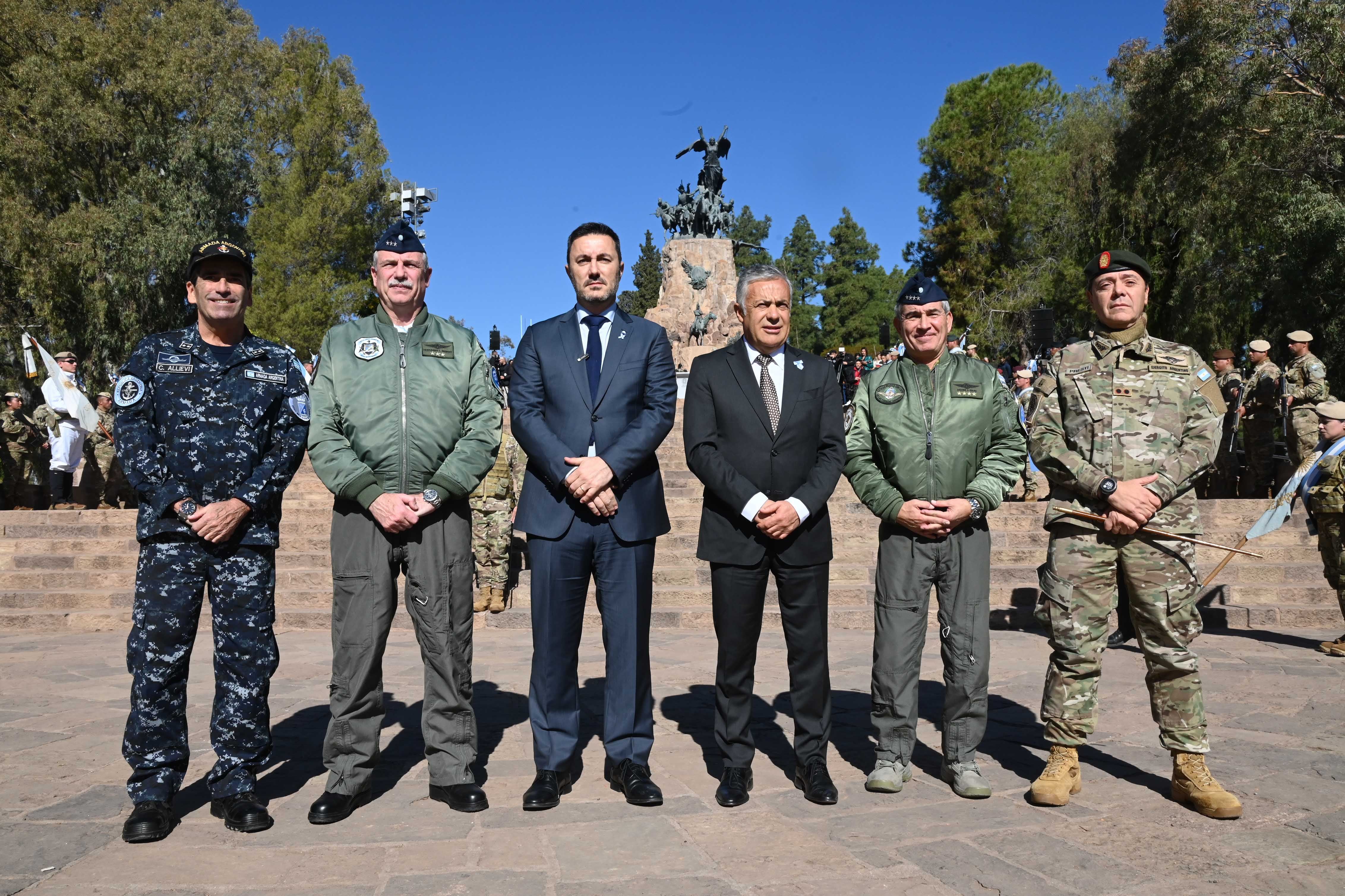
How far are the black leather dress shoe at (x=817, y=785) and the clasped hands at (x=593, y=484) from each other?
1.31m

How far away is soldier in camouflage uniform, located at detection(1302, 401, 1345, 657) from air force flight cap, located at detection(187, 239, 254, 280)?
6.92 m

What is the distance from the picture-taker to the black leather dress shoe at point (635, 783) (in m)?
3.72

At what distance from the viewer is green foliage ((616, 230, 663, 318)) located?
8425 centimetres

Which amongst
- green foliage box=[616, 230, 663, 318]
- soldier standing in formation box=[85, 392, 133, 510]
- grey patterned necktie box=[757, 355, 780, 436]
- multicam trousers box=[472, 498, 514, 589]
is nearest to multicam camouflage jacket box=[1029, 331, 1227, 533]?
grey patterned necktie box=[757, 355, 780, 436]

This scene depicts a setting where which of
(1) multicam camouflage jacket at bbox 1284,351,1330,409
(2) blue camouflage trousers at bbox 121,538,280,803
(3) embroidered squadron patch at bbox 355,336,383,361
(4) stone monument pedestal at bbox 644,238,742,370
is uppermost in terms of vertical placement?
(4) stone monument pedestal at bbox 644,238,742,370

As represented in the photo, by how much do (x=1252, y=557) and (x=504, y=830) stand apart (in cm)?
866

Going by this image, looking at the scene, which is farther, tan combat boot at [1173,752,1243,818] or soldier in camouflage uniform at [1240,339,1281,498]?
soldier in camouflage uniform at [1240,339,1281,498]

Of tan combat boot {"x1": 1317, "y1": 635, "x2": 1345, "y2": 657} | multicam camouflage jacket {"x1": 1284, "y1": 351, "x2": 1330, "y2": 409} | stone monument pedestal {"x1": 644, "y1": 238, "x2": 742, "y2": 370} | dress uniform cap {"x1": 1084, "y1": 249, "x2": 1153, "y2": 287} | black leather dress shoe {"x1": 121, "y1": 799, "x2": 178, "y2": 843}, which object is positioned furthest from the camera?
stone monument pedestal {"x1": 644, "y1": 238, "x2": 742, "y2": 370}

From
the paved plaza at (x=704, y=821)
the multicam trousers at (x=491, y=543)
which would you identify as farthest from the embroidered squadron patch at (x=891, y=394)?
the multicam trousers at (x=491, y=543)

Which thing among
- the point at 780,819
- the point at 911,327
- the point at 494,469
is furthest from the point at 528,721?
the point at 494,469

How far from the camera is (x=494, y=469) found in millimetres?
8977

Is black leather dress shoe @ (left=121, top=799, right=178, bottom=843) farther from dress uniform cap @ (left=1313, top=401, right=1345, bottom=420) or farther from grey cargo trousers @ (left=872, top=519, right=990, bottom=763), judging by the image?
dress uniform cap @ (left=1313, top=401, right=1345, bottom=420)

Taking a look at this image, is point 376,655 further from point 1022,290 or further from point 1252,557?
point 1022,290

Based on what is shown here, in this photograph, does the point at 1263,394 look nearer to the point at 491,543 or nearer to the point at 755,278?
the point at 491,543
